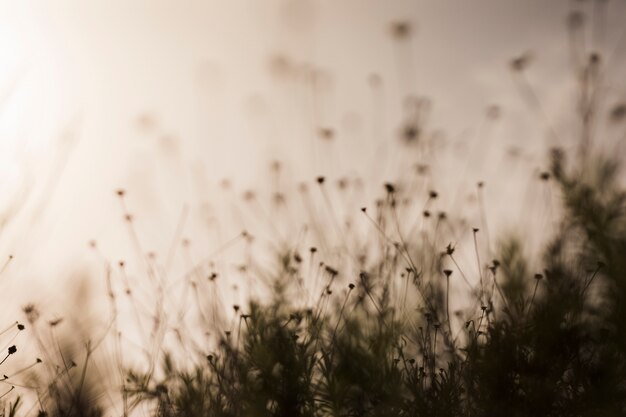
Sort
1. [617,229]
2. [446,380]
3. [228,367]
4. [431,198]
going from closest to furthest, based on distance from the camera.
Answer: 1. [446,380]
2. [228,367]
3. [617,229]
4. [431,198]

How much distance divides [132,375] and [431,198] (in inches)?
73.6

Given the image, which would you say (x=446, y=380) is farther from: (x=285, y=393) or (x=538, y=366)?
(x=285, y=393)

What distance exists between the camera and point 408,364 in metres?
2.96

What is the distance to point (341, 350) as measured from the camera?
10.1 feet

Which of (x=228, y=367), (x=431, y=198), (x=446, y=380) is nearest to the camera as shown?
(x=446, y=380)

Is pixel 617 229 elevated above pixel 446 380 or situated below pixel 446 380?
above

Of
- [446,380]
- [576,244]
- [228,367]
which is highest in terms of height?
[576,244]

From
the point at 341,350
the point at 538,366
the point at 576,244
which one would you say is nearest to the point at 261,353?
the point at 341,350

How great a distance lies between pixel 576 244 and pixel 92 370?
98.7 inches

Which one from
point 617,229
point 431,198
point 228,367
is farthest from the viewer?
point 431,198

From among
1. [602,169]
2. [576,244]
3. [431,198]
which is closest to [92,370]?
[431,198]

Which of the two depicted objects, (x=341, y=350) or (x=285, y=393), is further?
(x=341, y=350)

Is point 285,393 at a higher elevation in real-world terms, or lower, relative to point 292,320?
lower

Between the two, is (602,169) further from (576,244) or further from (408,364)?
(408,364)
